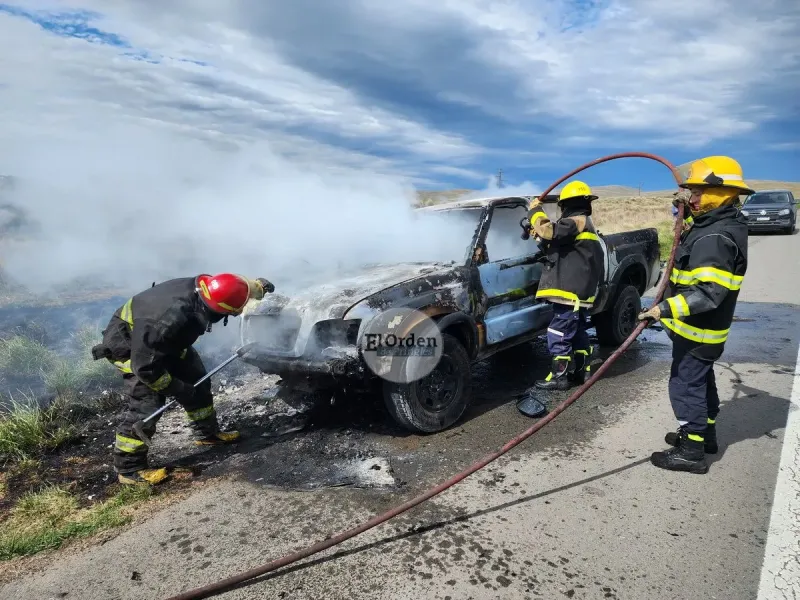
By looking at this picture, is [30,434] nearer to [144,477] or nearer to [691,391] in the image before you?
[144,477]

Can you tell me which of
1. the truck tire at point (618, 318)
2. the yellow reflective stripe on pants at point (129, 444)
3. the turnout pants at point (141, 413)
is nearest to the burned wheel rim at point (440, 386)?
the turnout pants at point (141, 413)

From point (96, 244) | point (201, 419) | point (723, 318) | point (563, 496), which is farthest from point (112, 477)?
point (96, 244)

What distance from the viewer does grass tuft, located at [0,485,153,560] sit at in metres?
2.79

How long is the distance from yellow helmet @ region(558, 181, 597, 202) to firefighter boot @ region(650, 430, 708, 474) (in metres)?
2.35

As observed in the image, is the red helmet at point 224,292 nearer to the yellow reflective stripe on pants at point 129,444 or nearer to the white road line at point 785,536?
the yellow reflective stripe on pants at point 129,444

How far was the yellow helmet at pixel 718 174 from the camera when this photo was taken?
3184 mm

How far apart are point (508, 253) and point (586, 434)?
72.8 inches

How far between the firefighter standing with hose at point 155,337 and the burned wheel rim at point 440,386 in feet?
4.66

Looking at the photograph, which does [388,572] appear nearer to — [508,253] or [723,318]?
[723,318]

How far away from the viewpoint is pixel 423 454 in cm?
373

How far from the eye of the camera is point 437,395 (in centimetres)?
407

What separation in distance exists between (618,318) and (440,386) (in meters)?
3.13

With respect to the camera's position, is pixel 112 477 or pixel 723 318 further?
pixel 112 477

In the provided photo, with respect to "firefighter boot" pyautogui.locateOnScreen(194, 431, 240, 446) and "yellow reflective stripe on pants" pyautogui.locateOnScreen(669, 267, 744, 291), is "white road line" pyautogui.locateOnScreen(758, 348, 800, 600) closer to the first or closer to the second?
"yellow reflective stripe on pants" pyautogui.locateOnScreen(669, 267, 744, 291)
